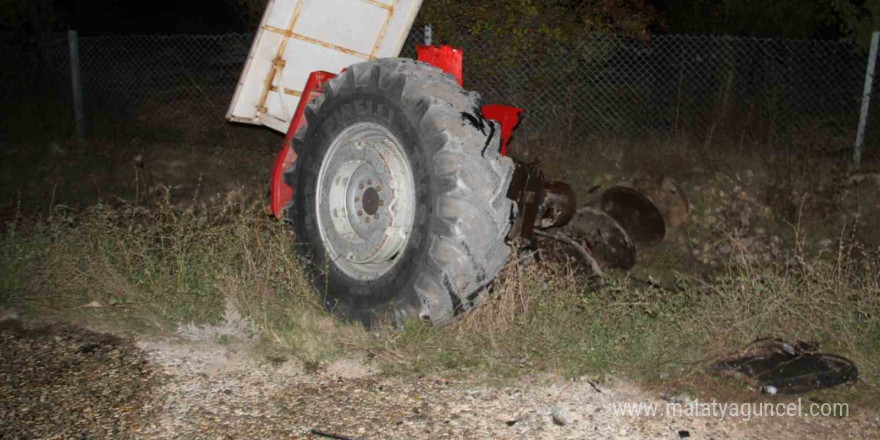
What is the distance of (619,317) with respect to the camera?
4.18 metres

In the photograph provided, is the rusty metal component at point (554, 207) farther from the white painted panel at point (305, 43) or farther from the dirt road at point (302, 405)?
the white painted panel at point (305, 43)

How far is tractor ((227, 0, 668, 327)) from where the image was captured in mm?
3686

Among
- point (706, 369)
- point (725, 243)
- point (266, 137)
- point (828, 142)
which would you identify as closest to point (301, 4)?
point (706, 369)

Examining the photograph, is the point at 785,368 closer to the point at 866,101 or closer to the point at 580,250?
the point at 580,250

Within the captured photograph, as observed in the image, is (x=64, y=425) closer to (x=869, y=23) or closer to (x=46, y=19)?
(x=869, y=23)

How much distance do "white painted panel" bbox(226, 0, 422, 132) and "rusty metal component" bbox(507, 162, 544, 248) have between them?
7.31ft

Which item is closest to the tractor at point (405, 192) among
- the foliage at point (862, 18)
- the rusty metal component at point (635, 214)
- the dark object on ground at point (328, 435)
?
the dark object on ground at point (328, 435)

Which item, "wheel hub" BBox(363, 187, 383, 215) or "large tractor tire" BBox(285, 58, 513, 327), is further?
"wheel hub" BBox(363, 187, 383, 215)

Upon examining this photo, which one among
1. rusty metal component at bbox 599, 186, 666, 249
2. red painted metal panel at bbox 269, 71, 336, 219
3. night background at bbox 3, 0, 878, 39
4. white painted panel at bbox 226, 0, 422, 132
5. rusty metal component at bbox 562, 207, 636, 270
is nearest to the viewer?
red painted metal panel at bbox 269, 71, 336, 219

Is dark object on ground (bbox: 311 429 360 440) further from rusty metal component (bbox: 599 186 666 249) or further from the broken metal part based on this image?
rusty metal component (bbox: 599 186 666 249)

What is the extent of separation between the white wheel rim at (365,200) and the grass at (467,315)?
14.0 inches

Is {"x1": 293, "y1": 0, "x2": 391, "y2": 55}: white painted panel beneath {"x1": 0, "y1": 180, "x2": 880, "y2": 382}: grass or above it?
above

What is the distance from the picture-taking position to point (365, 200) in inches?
169

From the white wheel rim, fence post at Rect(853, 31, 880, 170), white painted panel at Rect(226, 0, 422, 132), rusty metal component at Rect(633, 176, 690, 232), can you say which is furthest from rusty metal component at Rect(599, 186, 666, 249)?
the white wheel rim
